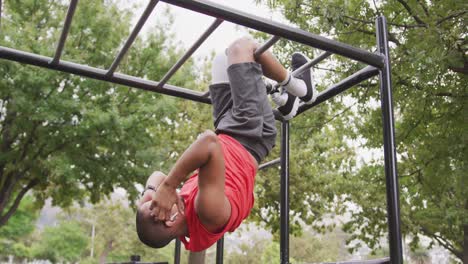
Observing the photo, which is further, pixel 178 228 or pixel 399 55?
pixel 399 55

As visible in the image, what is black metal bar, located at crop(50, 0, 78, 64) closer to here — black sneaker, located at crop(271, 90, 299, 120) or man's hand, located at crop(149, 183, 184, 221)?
man's hand, located at crop(149, 183, 184, 221)

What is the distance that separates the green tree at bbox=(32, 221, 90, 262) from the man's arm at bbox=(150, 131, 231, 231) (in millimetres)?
24940

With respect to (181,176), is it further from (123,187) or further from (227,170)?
(123,187)

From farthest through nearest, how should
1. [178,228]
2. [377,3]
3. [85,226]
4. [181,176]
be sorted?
[85,226], [377,3], [178,228], [181,176]

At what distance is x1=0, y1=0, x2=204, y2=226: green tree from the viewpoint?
7.11 meters

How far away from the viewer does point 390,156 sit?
1.58 metres

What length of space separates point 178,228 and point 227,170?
287mm

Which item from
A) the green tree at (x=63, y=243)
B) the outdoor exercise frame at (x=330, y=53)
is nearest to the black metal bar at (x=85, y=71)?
the outdoor exercise frame at (x=330, y=53)

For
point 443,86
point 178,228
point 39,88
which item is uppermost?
point 39,88

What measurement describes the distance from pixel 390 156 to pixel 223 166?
0.59 metres

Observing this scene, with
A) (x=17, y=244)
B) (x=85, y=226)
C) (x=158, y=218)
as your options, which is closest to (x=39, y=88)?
(x=158, y=218)


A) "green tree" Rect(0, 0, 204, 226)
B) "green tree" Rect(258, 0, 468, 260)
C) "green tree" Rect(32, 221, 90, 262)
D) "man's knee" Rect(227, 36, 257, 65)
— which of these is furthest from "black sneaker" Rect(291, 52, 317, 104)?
"green tree" Rect(32, 221, 90, 262)

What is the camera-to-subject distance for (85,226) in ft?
92.4

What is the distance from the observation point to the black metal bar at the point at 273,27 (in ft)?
4.60
